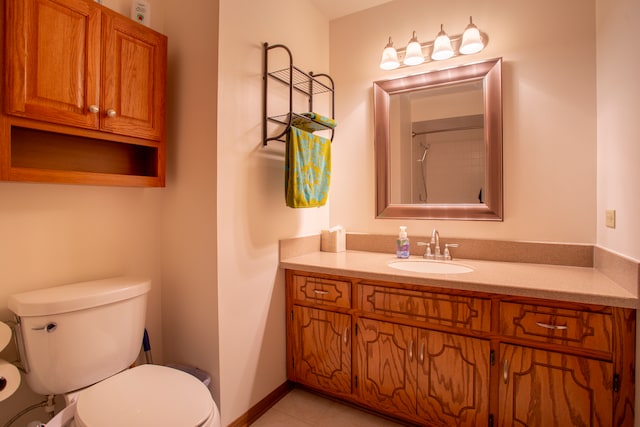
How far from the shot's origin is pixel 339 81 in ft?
7.78

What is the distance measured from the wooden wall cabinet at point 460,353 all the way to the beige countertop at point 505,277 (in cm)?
5

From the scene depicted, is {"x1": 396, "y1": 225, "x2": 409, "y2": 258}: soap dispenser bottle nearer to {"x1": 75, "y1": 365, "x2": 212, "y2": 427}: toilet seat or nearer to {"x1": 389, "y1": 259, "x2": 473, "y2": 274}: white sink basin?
{"x1": 389, "y1": 259, "x2": 473, "y2": 274}: white sink basin

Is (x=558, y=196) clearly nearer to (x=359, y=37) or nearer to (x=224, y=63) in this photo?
(x=359, y=37)

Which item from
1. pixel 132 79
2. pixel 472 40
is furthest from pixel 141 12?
pixel 472 40

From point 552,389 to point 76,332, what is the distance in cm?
181

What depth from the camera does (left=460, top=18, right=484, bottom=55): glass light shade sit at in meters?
1.81

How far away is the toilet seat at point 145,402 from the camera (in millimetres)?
1015

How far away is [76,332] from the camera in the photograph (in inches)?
47.6

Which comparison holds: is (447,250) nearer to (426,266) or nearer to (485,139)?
(426,266)

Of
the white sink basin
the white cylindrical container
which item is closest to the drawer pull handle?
the white sink basin

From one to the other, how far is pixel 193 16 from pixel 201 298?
1362 millimetres

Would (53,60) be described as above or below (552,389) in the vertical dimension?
above

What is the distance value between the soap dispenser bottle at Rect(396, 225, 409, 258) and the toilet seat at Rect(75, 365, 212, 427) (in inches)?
50.2

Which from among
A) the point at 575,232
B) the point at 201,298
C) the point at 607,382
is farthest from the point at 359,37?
the point at 607,382
